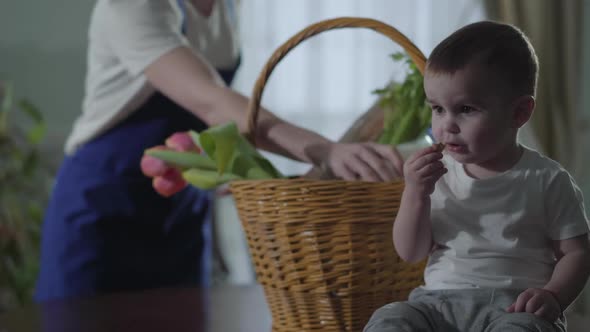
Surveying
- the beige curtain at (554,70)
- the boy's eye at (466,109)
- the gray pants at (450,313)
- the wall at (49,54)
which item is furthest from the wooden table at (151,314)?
the beige curtain at (554,70)

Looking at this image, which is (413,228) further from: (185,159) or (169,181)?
(169,181)

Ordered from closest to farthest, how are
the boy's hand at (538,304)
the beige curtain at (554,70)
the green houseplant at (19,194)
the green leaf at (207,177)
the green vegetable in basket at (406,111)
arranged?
the boy's hand at (538,304) → the green leaf at (207,177) → the green vegetable in basket at (406,111) → the green houseplant at (19,194) → the beige curtain at (554,70)

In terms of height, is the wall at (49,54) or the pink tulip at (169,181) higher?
the pink tulip at (169,181)

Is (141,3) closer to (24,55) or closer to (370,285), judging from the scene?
(370,285)

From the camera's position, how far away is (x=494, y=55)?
0.76 metres

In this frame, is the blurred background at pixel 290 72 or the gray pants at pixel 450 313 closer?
the gray pants at pixel 450 313

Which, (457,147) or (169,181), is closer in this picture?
(457,147)

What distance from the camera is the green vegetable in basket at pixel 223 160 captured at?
1075 millimetres

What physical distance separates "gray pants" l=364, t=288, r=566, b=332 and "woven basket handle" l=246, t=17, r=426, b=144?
1.14 feet

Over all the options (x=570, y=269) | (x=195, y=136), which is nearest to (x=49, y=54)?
(x=195, y=136)

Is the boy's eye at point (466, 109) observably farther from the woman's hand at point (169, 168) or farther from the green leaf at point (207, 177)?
the woman's hand at point (169, 168)

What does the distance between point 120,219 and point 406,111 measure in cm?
66

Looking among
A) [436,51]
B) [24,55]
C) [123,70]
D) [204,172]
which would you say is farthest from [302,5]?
[436,51]

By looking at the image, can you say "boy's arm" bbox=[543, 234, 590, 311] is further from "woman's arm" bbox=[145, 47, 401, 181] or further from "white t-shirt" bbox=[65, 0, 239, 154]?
"white t-shirt" bbox=[65, 0, 239, 154]
